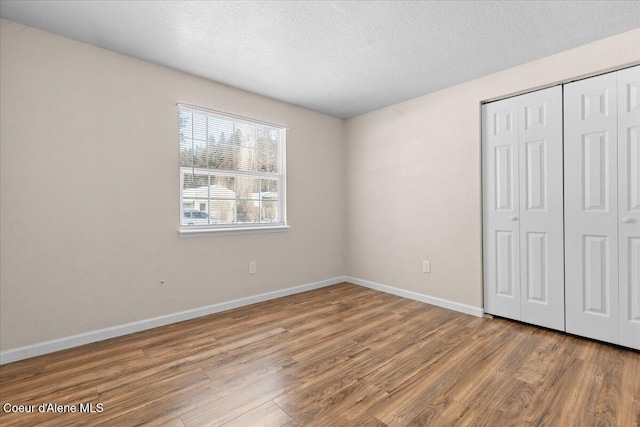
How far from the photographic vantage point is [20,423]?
1.50 meters

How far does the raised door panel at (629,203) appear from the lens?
2.20 metres

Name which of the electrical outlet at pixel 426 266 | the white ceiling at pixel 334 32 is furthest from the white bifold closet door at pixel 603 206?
the electrical outlet at pixel 426 266

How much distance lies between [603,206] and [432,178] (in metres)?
1.48

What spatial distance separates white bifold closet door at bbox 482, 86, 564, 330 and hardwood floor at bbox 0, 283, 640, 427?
0.96ft

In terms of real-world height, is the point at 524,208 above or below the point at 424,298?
above

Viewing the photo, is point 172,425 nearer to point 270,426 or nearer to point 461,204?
point 270,426

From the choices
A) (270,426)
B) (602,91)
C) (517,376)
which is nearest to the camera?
(270,426)

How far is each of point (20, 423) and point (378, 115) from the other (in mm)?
4213

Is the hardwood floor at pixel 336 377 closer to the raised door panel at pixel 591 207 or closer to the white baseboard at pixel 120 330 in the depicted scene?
the white baseboard at pixel 120 330

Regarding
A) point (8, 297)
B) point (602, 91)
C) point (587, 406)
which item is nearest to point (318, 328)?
point (587, 406)

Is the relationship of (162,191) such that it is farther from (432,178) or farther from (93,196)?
(432,178)

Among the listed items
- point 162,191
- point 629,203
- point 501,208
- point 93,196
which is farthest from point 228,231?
point 629,203

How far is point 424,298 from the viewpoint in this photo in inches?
136

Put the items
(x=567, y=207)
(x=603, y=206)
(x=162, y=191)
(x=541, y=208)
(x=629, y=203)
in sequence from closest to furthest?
(x=629, y=203) < (x=603, y=206) < (x=567, y=207) < (x=541, y=208) < (x=162, y=191)
